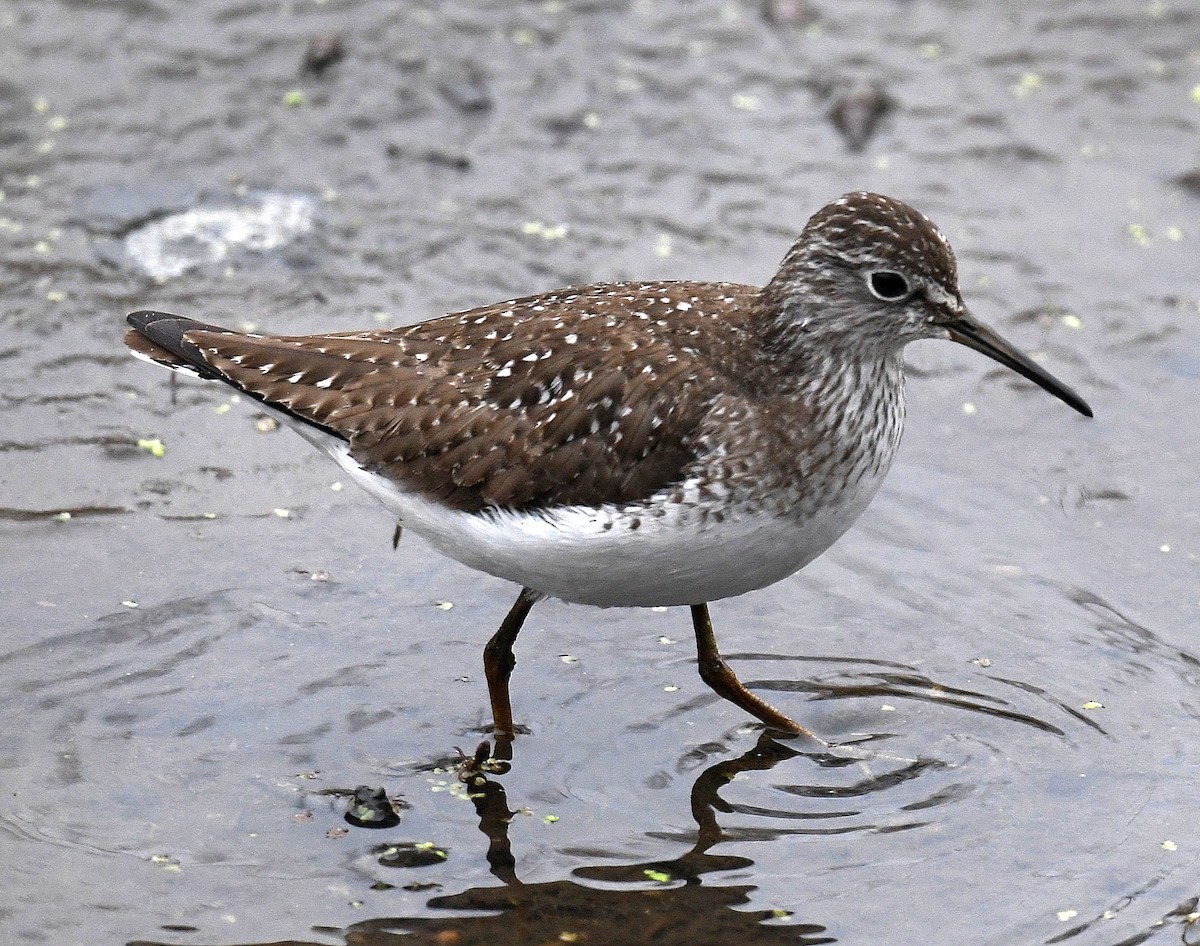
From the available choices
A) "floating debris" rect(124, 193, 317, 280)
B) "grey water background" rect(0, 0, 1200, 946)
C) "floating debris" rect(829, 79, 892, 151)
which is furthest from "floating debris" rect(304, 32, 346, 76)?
"floating debris" rect(829, 79, 892, 151)

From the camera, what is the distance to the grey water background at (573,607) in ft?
23.4

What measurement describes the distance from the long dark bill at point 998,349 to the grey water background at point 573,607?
1.63 meters

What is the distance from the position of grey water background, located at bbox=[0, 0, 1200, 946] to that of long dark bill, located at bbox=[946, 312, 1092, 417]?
1627 millimetres

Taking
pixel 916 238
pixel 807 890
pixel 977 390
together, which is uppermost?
pixel 916 238

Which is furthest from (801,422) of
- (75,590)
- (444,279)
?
(444,279)

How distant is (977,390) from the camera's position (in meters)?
10.8

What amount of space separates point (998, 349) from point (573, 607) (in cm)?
278

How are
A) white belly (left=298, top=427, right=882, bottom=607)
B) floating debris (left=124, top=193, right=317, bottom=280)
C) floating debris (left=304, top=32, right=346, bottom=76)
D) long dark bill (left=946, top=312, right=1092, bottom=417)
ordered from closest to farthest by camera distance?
1. white belly (left=298, top=427, right=882, bottom=607)
2. long dark bill (left=946, top=312, right=1092, bottom=417)
3. floating debris (left=124, top=193, right=317, bottom=280)
4. floating debris (left=304, top=32, right=346, bottom=76)

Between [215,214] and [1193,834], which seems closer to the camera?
[1193,834]

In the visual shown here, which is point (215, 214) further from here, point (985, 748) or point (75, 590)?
point (985, 748)

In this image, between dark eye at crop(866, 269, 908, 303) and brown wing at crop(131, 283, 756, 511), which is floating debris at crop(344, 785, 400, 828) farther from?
dark eye at crop(866, 269, 908, 303)

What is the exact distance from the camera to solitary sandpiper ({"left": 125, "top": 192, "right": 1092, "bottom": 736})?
7.18 metres

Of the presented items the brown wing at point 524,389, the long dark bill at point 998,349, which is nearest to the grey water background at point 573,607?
the brown wing at point 524,389

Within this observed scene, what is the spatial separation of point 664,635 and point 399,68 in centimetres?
636
